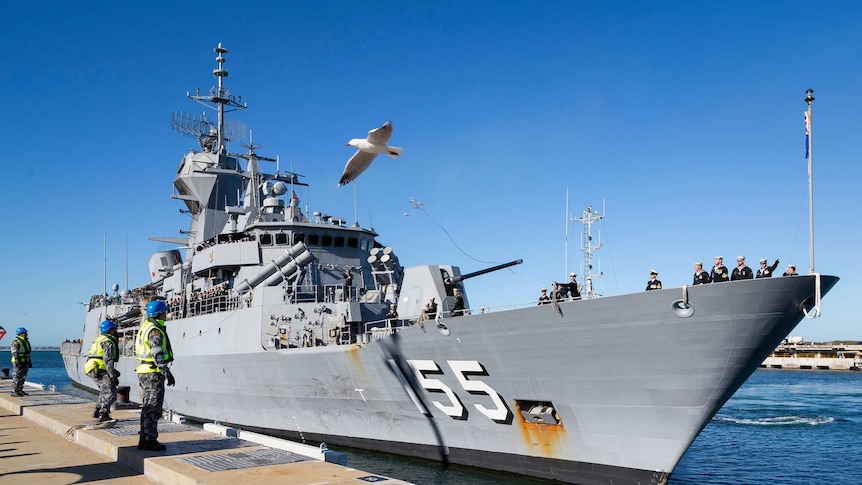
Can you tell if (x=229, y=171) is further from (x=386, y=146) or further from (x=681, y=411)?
(x=681, y=411)

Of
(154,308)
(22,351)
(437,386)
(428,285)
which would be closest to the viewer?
(154,308)

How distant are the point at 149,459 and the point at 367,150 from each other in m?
5.35

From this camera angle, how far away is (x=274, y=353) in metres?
15.6

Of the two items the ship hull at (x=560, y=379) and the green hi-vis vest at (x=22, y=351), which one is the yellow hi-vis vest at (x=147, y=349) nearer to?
the ship hull at (x=560, y=379)

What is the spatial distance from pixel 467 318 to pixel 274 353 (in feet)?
20.5

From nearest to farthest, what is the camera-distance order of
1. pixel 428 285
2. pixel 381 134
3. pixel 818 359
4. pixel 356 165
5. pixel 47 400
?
pixel 381 134 → pixel 356 165 → pixel 47 400 → pixel 428 285 → pixel 818 359

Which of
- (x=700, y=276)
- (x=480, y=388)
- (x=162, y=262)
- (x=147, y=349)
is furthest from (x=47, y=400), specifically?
(x=162, y=262)

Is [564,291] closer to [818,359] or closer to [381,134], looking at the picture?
[381,134]

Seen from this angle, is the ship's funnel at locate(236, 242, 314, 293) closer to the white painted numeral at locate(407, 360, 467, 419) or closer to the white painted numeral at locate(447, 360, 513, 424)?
the white painted numeral at locate(407, 360, 467, 419)

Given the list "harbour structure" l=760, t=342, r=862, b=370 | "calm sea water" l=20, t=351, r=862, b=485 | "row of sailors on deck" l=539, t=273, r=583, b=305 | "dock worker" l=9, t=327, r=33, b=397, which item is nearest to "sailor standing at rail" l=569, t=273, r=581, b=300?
"row of sailors on deck" l=539, t=273, r=583, b=305

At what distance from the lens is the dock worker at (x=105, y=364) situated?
8.53 m

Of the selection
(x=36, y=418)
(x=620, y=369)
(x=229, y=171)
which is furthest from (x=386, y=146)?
(x=229, y=171)

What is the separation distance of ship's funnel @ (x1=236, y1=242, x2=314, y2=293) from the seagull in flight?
320 inches

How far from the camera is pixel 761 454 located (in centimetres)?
1705
